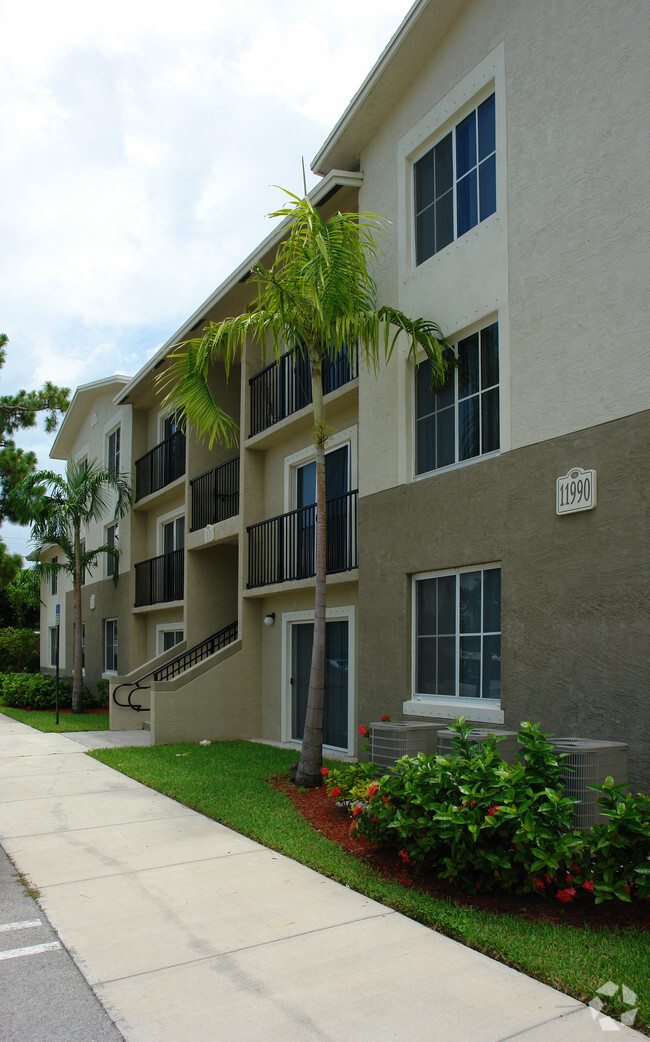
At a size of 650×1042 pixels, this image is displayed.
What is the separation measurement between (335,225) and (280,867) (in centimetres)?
656

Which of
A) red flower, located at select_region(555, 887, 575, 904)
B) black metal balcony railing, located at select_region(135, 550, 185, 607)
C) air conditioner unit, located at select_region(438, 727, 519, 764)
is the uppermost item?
black metal balcony railing, located at select_region(135, 550, 185, 607)

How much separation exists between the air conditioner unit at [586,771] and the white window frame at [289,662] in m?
5.88

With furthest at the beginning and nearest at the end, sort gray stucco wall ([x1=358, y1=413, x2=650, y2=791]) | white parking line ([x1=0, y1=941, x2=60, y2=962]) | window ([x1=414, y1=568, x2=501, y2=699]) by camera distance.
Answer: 1. window ([x1=414, y1=568, x2=501, y2=699])
2. gray stucco wall ([x1=358, y1=413, x2=650, y2=791])
3. white parking line ([x1=0, y1=941, x2=60, y2=962])

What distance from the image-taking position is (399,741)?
7836 millimetres

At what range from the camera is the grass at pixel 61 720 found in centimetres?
1683

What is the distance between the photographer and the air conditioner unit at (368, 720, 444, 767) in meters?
7.83

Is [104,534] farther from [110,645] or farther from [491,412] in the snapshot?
[491,412]

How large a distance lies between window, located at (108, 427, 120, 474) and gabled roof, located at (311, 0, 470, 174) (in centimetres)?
1308

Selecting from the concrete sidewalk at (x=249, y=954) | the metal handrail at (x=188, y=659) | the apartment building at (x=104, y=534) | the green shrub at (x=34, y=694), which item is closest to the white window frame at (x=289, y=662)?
the metal handrail at (x=188, y=659)

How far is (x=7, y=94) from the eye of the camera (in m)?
10.1

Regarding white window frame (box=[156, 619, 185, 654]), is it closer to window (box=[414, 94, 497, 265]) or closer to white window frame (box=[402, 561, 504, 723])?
white window frame (box=[402, 561, 504, 723])

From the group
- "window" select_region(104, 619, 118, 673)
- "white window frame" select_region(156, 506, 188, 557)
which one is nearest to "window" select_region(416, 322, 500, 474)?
"white window frame" select_region(156, 506, 188, 557)

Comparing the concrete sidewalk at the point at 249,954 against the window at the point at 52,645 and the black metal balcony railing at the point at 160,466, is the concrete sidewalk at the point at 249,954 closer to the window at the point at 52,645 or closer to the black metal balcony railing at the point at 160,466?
the black metal balcony railing at the point at 160,466

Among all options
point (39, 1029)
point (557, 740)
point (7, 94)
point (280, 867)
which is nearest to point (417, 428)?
point (557, 740)
